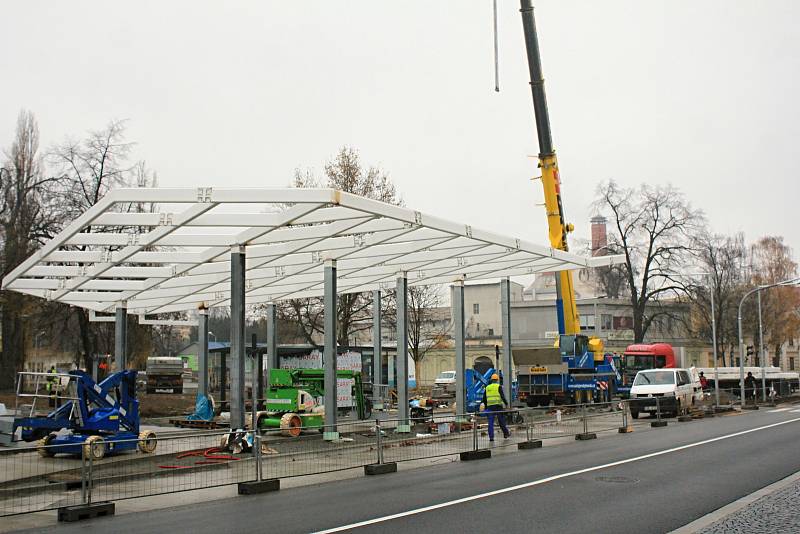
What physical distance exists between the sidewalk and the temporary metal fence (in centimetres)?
726

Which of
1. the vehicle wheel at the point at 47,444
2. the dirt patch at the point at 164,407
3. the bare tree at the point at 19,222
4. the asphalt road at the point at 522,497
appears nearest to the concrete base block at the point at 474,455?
the asphalt road at the point at 522,497

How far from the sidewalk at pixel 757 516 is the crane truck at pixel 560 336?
2092 cm

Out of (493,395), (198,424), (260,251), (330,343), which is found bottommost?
(198,424)

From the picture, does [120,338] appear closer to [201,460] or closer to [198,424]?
[198,424]

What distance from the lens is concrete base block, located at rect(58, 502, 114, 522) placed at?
1131 centimetres

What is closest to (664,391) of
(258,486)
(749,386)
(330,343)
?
(749,386)

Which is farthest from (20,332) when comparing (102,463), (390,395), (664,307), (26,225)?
(664,307)

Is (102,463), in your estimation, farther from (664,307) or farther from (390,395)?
(664,307)

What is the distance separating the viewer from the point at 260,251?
20.2 metres

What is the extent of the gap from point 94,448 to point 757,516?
1178cm

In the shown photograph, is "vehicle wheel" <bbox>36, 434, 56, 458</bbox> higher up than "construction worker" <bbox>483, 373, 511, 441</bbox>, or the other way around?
"construction worker" <bbox>483, 373, 511, 441</bbox>

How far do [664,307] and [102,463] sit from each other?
56153 millimetres

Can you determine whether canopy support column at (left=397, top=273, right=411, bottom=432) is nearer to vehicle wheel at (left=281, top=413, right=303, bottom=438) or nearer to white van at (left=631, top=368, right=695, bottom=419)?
vehicle wheel at (left=281, top=413, right=303, bottom=438)

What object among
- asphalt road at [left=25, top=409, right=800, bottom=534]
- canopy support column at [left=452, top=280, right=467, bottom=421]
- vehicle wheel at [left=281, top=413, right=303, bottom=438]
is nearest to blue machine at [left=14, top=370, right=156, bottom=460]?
vehicle wheel at [left=281, top=413, right=303, bottom=438]
